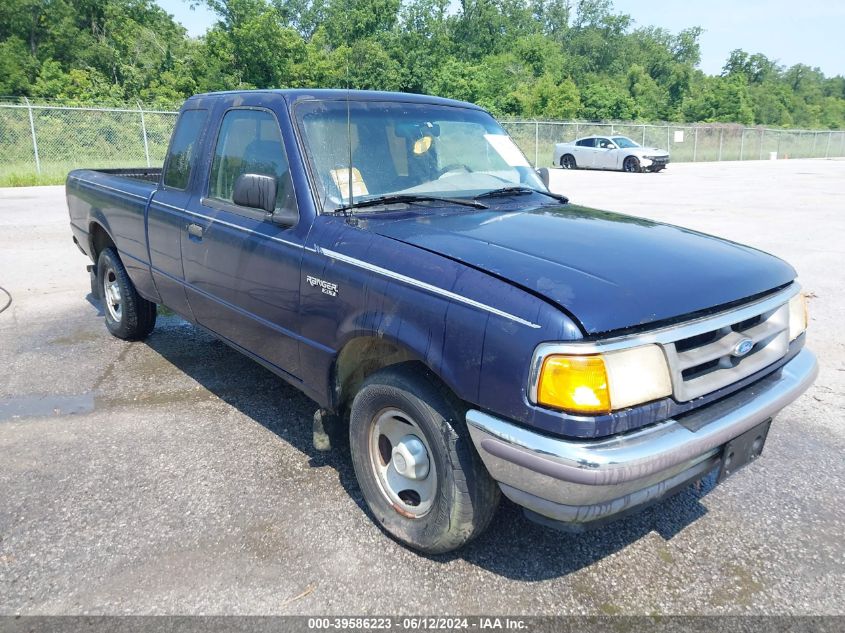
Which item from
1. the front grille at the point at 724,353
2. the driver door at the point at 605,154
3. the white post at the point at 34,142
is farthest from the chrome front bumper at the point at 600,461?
the driver door at the point at 605,154

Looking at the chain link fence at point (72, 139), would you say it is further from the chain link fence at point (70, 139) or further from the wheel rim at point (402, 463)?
the wheel rim at point (402, 463)

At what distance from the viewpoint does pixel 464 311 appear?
2418 mm

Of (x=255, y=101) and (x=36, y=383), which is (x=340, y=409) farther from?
(x=36, y=383)

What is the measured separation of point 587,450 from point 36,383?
4.21 m

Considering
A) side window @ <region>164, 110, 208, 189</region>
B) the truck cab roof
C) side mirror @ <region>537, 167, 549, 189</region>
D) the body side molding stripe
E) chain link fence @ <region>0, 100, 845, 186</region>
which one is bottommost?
the body side molding stripe

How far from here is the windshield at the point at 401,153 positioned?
10.9ft

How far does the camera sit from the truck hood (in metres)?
2.32

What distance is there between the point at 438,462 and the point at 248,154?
85.2 inches

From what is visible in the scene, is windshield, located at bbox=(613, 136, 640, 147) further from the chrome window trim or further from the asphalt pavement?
the chrome window trim

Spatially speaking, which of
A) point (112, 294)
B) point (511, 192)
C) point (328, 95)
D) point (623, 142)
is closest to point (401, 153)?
point (328, 95)

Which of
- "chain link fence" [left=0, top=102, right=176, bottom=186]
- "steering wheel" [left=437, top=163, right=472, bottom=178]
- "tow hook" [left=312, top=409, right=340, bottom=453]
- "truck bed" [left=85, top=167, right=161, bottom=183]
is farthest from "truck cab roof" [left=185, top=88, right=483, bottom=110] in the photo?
"chain link fence" [left=0, top=102, right=176, bottom=186]

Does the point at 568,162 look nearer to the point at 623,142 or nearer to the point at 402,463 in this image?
the point at 623,142

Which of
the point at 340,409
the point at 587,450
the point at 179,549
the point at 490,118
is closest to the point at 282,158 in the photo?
the point at 340,409

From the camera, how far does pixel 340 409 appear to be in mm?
3330
